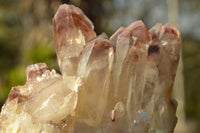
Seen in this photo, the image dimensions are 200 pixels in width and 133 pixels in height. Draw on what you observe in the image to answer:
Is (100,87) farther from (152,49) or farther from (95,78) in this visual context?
(152,49)

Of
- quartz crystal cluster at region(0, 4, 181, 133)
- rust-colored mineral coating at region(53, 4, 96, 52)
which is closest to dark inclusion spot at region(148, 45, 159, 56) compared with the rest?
quartz crystal cluster at region(0, 4, 181, 133)

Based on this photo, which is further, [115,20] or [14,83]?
[115,20]

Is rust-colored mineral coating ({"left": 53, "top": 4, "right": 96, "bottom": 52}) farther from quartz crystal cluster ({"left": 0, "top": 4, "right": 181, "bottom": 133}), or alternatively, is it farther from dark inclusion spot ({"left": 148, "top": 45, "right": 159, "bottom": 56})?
dark inclusion spot ({"left": 148, "top": 45, "right": 159, "bottom": 56})

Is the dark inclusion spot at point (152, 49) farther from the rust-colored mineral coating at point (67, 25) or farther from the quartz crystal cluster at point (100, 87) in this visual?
the rust-colored mineral coating at point (67, 25)

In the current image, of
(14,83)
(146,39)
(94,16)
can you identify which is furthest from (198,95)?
(146,39)

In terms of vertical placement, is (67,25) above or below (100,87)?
above

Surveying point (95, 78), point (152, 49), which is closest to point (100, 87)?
point (95, 78)

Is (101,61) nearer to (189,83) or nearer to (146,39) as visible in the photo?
(146,39)

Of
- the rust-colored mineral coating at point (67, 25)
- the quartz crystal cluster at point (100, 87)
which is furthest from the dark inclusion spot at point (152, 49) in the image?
the rust-colored mineral coating at point (67, 25)
